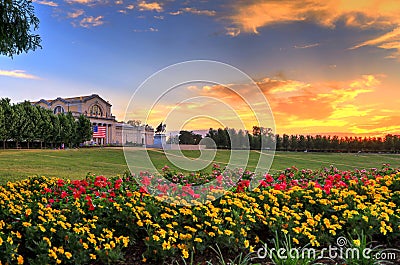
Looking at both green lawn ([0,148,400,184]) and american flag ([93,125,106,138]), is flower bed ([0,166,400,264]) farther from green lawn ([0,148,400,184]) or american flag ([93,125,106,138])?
american flag ([93,125,106,138])

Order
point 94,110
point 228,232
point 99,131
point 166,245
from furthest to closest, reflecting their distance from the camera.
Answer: point 94,110 → point 99,131 → point 228,232 → point 166,245

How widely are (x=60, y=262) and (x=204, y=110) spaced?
290 centimetres

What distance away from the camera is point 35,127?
3275cm

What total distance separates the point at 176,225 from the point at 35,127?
108ft

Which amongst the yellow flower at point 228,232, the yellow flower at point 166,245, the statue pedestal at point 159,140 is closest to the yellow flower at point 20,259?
the yellow flower at point 166,245

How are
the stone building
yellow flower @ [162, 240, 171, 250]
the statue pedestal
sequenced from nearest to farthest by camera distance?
yellow flower @ [162, 240, 171, 250], the statue pedestal, the stone building

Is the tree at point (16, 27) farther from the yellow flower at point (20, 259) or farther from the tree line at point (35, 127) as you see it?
the tree line at point (35, 127)

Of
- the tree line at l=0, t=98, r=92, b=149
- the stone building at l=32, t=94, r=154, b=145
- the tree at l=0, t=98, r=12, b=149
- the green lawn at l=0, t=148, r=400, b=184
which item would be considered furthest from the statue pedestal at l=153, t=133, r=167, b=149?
the stone building at l=32, t=94, r=154, b=145

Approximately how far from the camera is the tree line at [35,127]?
30.4 m

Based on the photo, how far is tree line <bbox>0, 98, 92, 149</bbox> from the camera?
99.7 feet

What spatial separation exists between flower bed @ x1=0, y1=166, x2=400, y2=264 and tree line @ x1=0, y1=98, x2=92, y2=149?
1156 inches

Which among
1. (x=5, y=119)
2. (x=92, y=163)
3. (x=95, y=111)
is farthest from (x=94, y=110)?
(x=92, y=163)

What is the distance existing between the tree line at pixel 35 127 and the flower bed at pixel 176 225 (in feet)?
96.3

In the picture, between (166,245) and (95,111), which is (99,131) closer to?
(95,111)
